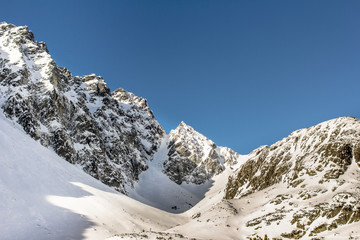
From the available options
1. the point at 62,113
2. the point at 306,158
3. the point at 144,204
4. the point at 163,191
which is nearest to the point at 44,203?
the point at 144,204

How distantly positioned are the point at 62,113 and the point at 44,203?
296ft

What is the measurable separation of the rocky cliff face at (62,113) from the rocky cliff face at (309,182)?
2766 inches

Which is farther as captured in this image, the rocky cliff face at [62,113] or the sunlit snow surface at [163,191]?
the sunlit snow surface at [163,191]

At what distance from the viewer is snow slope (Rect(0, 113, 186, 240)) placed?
22500mm

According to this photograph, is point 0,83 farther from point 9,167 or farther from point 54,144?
point 9,167

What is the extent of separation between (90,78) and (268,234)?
181 m

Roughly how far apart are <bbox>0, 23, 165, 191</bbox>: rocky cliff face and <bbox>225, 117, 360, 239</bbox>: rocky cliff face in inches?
2766

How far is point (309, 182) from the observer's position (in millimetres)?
34938

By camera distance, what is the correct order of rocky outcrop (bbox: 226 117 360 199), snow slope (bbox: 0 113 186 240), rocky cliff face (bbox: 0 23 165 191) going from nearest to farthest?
1. snow slope (bbox: 0 113 186 240)
2. rocky outcrop (bbox: 226 117 360 199)
3. rocky cliff face (bbox: 0 23 165 191)

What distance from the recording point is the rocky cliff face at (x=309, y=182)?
23516 millimetres

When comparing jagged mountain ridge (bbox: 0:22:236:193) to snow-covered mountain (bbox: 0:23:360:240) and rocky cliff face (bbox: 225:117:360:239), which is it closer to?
snow-covered mountain (bbox: 0:23:360:240)

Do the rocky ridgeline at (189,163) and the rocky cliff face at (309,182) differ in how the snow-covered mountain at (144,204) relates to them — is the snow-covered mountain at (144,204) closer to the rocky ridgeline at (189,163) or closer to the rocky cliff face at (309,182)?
the rocky cliff face at (309,182)

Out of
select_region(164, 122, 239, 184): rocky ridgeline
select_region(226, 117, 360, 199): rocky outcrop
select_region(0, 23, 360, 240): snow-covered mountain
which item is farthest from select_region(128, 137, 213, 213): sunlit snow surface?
select_region(226, 117, 360, 199): rocky outcrop

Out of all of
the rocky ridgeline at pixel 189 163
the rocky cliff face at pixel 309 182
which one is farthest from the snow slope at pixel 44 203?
the rocky ridgeline at pixel 189 163
